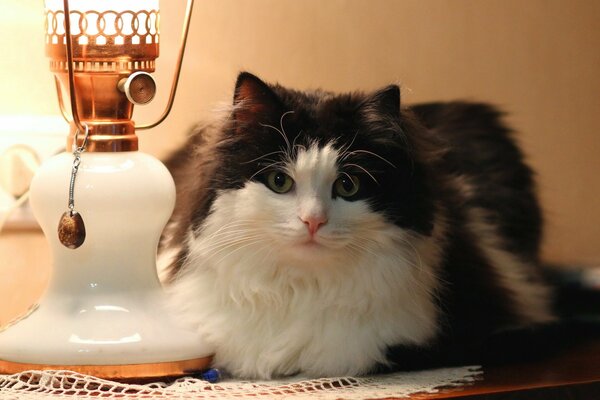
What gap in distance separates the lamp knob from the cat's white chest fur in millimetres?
165

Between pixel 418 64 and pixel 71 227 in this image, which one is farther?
pixel 418 64

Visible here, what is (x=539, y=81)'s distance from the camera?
1.96 m

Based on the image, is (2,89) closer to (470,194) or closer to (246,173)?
(246,173)

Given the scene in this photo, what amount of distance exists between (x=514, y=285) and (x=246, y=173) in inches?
20.3

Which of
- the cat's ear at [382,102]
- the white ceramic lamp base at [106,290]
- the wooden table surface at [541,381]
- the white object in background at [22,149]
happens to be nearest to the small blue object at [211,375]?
the white ceramic lamp base at [106,290]

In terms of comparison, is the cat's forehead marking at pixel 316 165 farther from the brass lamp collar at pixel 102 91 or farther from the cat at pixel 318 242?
the brass lamp collar at pixel 102 91

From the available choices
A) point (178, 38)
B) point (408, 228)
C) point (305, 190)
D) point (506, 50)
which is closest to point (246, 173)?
point (305, 190)

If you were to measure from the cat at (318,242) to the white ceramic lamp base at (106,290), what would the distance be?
6cm

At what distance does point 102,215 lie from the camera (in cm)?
126

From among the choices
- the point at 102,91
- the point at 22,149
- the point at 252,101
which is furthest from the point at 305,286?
the point at 22,149

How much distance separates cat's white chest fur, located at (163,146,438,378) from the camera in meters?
1.25

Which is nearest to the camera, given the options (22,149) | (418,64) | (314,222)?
(314,222)

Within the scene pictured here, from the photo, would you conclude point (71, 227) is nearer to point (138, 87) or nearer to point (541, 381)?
point (138, 87)

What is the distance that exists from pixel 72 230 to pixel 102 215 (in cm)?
5
